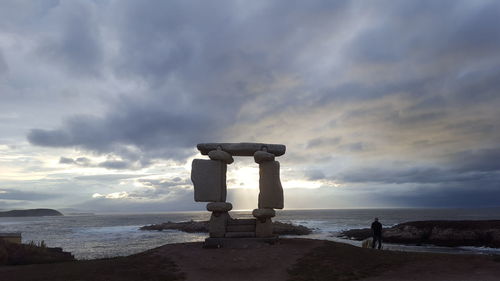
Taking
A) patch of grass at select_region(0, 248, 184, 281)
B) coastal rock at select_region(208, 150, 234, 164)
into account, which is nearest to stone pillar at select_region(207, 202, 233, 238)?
coastal rock at select_region(208, 150, 234, 164)

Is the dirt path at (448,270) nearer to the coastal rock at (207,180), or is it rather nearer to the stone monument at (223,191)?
the stone monument at (223,191)

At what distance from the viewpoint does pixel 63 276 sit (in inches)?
589

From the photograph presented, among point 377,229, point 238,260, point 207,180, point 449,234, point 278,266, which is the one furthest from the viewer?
point 449,234

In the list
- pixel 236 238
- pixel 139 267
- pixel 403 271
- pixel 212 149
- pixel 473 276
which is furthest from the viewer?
pixel 212 149

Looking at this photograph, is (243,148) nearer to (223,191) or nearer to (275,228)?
(223,191)

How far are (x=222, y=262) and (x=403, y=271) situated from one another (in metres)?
7.33

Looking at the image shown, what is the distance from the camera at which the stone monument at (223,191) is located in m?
20.8

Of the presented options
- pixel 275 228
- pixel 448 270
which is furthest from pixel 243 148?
pixel 275 228

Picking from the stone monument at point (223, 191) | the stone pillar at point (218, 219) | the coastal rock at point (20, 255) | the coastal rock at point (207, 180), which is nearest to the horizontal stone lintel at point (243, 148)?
the stone monument at point (223, 191)

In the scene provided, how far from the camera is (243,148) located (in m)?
21.4

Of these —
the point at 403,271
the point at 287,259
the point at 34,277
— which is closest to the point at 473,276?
the point at 403,271

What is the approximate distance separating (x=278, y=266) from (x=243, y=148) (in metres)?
7.14

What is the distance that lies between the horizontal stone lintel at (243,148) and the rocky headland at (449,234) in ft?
104

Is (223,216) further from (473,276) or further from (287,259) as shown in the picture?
(473,276)
